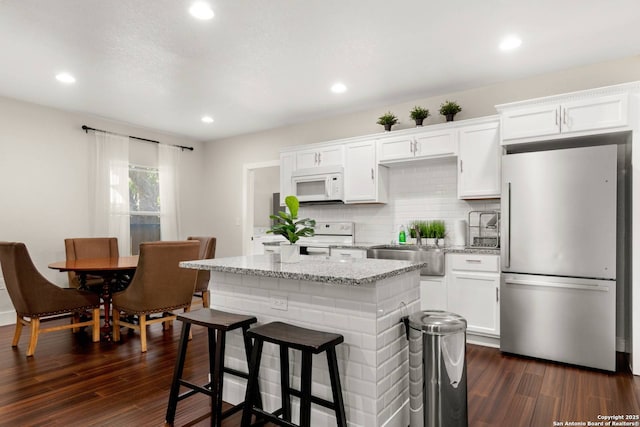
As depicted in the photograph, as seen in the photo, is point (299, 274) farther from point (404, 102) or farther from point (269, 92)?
point (404, 102)

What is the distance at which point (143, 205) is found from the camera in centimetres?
575

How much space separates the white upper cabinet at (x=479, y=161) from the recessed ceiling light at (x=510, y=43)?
2.34 feet

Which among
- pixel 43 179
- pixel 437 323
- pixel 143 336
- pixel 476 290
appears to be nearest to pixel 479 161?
pixel 476 290

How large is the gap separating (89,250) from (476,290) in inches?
171

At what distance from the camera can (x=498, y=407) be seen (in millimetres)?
2320

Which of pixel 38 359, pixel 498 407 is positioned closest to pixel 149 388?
pixel 38 359

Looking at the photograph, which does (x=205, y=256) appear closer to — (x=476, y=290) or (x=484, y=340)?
(x=476, y=290)

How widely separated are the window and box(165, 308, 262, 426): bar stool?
12.8 feet

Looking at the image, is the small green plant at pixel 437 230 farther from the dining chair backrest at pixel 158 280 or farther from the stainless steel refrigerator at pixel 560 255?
the dining chair backrest at pixel 158 280

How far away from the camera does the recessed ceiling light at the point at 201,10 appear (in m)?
2.52

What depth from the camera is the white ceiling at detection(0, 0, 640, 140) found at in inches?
102

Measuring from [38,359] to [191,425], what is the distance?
6.33ft

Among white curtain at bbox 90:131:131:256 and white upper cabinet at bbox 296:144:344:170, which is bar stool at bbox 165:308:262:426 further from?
white curtain at bbox 90:131:131:256

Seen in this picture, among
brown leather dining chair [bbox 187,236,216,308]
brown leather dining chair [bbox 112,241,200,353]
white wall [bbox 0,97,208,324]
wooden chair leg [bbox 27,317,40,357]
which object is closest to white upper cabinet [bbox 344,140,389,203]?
brown leather dining chair [bbox 187,236,216,308]
